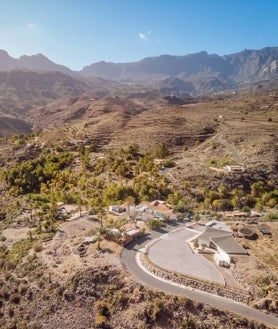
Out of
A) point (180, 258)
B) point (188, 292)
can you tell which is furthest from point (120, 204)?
point (188, 292)

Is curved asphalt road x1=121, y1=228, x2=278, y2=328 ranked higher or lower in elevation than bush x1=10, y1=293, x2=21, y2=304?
higher

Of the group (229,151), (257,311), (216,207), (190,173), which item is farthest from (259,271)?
(229,151)

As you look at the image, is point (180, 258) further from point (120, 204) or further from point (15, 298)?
point (120, 204)

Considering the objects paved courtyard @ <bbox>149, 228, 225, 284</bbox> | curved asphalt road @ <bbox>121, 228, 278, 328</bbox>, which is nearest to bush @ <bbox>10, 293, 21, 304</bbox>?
curved asphalt road @ <bbox>121, 228, 278, 328</bbox>

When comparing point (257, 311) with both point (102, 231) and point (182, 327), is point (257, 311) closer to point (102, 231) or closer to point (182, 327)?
point (182, 327)

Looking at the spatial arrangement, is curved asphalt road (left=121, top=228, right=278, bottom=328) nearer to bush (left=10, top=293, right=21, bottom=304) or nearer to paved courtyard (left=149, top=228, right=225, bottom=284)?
paved courtyard (left=149, top=228, right=225, bottom=284)
